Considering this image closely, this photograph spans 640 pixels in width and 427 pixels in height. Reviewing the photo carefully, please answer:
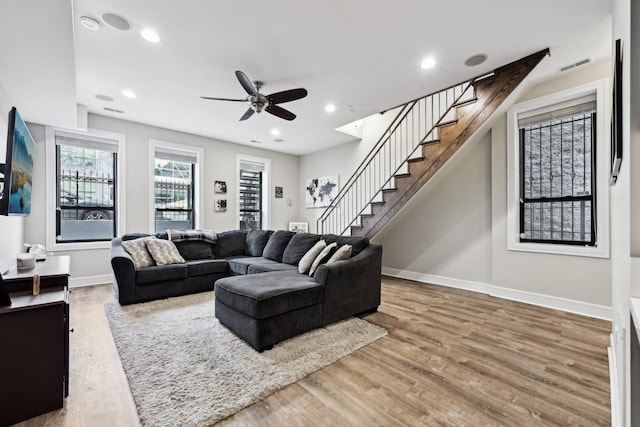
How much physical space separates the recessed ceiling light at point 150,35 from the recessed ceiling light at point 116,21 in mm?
120

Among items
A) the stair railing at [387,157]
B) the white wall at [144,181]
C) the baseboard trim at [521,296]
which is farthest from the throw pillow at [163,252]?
the baseboard trim at [521,296]

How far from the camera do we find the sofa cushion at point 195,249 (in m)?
4.61

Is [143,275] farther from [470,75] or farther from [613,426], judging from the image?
[470,75]

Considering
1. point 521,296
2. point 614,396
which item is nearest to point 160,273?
point 614,396

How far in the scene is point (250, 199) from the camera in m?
6.84

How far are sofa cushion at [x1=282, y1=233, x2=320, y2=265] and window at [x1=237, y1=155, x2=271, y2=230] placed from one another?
2684 mm

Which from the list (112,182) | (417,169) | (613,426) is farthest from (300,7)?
(112,182)

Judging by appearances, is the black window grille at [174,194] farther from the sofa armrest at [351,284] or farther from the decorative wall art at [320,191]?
the sofa armrest at [351,284]

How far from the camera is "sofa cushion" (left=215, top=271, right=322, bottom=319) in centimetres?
242

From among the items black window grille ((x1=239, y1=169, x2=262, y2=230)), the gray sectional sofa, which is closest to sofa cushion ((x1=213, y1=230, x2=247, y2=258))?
the gray sectional sofa

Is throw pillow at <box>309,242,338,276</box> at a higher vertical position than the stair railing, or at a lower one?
lower

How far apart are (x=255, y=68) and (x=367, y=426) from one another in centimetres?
344

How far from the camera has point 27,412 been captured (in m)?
1.61

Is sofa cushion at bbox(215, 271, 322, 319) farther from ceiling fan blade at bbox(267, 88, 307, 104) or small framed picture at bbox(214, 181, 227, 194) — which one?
small framed picture at bbox(214, 181, 227, 194)
